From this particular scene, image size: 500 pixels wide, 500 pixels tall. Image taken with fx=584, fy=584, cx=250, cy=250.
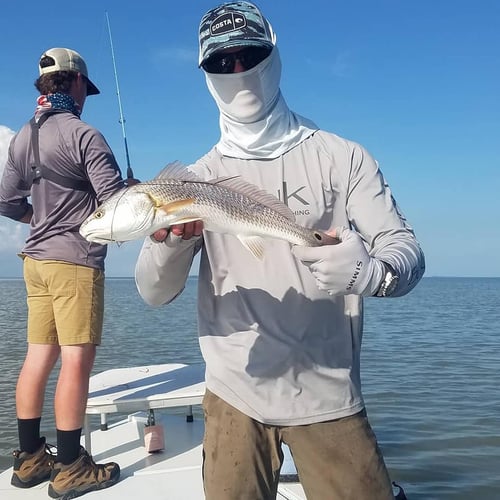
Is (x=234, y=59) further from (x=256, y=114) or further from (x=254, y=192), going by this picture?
(x=254, y=192)

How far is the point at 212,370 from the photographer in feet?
9.00

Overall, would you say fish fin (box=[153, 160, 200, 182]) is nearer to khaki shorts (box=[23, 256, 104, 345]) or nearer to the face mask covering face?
the face mask covering face

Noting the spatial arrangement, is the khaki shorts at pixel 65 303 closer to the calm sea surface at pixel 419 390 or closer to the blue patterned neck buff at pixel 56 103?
the blue patterned neck buff at pixel 56 103

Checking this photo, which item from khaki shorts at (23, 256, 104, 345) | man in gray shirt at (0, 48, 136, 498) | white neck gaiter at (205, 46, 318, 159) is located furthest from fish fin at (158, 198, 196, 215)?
khaki shorts at (23, 256, 104, 345)

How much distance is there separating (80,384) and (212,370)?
1.65m

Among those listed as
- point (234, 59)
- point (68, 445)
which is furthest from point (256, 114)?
point (68, 445)

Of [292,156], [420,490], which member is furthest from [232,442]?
[420,490]

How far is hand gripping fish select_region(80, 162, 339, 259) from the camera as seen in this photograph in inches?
95.3

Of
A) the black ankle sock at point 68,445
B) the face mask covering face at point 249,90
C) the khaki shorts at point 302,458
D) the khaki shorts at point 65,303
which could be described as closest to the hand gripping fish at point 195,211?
the face mask covering face at point 249,90

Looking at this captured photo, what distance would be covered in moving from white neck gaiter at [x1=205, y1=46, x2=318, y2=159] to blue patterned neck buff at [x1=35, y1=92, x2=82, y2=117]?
68.4 inches

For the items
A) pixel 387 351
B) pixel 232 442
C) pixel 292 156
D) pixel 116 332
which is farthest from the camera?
pixel 116 332

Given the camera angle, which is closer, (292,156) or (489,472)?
(292,156)

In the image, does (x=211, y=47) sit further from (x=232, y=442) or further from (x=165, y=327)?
(x=165, y=327)

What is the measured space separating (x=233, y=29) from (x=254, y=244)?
1039 mm
